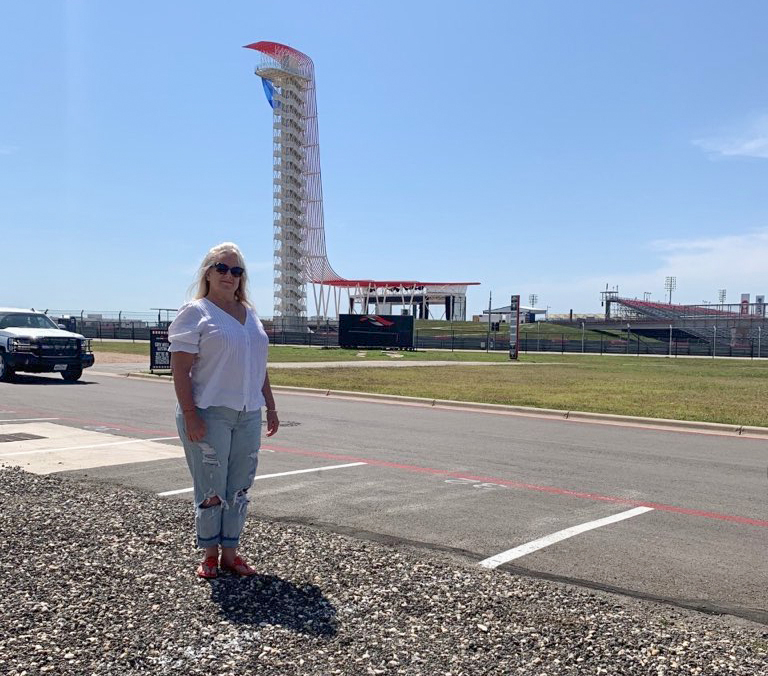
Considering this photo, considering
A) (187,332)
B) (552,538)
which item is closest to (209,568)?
(187,332)

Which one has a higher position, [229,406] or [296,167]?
[296,167]

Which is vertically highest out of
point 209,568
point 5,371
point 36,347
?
point 36,347

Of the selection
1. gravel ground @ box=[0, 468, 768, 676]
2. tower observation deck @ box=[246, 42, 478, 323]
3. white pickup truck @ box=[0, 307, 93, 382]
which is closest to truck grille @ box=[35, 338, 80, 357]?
white pickup truck @ box=[0, 307, 93, 382]

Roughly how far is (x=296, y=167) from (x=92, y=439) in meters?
98.5

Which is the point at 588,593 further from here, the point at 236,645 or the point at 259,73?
the point at 259,73

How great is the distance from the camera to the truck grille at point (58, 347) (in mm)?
20234

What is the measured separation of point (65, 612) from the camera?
396 cm

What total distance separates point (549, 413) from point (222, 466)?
11.3m

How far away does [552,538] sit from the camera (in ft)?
19.3

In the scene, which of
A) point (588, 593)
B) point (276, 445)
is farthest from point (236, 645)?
point (276, 445)

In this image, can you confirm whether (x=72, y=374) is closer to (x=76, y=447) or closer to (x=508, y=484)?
(x=76, y=447)

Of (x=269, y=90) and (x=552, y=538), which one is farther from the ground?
(x=269, y=90)

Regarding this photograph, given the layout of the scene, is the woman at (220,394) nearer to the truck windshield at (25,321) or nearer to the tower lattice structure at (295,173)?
the truck windshield at (25,321)

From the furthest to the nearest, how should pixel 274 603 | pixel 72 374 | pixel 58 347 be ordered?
1. pixel 72 374
2. pixel 58 347
3. pixel 274 603
